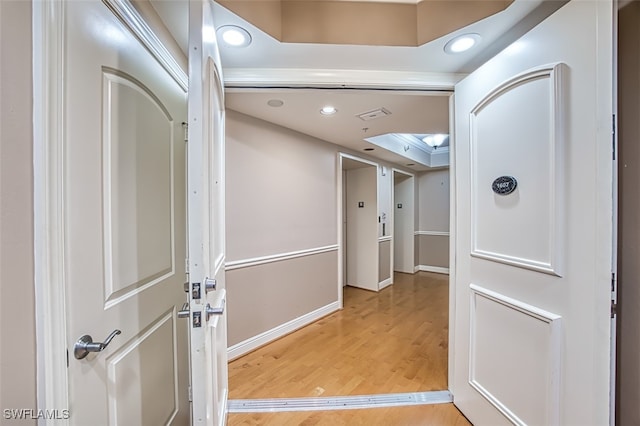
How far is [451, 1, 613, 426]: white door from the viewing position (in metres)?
0.94

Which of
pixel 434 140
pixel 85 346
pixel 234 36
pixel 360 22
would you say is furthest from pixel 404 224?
pixel 85 346

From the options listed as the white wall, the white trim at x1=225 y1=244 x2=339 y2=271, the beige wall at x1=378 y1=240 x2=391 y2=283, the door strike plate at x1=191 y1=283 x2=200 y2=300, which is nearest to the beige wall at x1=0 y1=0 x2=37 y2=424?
the door strike plate at x1=191 y1=283 x2=200 y2=300

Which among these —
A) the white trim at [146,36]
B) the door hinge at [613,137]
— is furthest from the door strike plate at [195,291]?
the door hinge at [613,137]

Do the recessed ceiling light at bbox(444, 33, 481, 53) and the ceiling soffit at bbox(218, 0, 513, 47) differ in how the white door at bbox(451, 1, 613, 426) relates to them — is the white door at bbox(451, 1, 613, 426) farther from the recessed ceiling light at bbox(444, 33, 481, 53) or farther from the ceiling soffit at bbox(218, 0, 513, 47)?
the ceiling soffit at bbox(218, 0, 513, 47)

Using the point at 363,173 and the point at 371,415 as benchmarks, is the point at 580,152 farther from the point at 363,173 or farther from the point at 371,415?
the point at 363,173

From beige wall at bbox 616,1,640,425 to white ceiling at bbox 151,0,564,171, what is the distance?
0.39 metres

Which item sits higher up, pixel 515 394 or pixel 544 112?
pixel 544 112

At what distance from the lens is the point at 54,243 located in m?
0.64

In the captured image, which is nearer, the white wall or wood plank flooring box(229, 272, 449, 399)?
wood plank flooring box(229, 272, 449, 399)

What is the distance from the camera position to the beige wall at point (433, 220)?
17.3ft

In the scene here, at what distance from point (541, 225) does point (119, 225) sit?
1.70m

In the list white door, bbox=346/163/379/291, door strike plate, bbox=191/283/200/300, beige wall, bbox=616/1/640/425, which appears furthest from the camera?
white door, bbox=346/163/379/291

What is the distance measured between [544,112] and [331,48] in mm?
1073

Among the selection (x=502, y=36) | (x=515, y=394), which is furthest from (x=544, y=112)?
(x=515, y=394)
